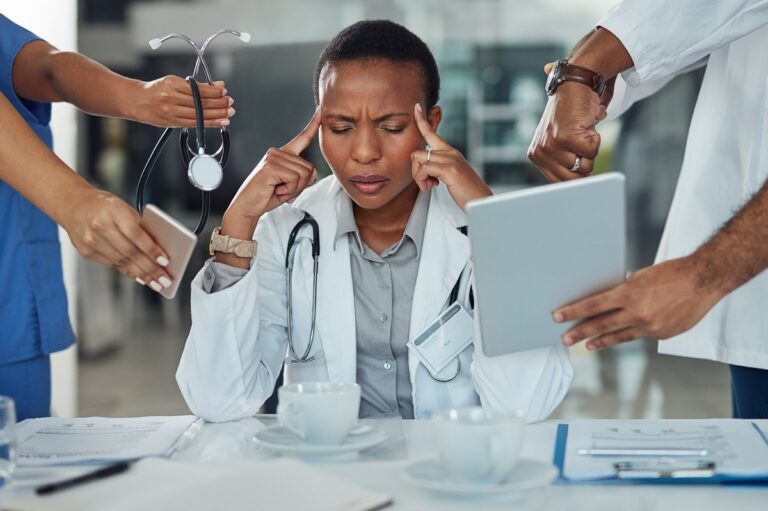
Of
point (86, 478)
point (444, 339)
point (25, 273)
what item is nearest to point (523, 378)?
point (444, 339)

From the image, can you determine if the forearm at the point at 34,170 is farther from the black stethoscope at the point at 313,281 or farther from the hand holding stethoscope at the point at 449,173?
the hand holding stethoscope at the point at 449,173

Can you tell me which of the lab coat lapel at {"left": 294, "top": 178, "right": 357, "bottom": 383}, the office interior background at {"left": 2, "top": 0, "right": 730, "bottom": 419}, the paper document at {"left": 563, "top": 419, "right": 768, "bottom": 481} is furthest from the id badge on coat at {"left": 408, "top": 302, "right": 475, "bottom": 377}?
the office interior background at {"left": 2, "top": 0, "right": 730, "bottom": 419}

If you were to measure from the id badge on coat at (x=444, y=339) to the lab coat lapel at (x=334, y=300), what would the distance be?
0.45ft

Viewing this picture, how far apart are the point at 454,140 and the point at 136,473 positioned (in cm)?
387

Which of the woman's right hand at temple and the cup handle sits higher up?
the woman's right hand at temple

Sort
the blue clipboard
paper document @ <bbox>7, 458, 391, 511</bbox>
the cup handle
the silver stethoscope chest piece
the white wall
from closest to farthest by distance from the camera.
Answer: paper document @ <bbox>7, 458, 391, 511</bbox>
the blue clipboard
the cup handle
the silver stethoscope chest piece
the white wall

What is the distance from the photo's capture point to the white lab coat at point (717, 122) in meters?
1.71

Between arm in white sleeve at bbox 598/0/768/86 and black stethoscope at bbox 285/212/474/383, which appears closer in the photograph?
arm in white sleeve at bbox 598/0/768/86

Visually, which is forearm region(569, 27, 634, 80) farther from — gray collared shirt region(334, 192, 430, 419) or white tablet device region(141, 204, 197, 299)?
white tablet device region(141, 204, 197, 299)

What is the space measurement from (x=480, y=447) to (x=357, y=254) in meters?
0.99

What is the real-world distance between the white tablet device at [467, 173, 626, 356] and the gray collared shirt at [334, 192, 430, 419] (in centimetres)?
52

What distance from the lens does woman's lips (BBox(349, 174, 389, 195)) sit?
187cm

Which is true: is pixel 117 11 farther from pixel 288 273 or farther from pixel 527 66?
pixel 288 273

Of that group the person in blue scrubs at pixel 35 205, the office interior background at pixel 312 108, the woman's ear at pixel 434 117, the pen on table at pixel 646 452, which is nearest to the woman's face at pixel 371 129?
the woman's ear at pixel 434 117
